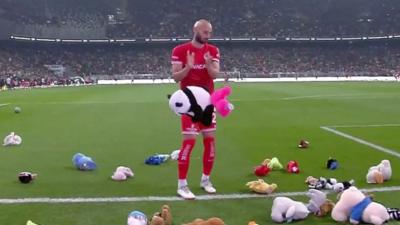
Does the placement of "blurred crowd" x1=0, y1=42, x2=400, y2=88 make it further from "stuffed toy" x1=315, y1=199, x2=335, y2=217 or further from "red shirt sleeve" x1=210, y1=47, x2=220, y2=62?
"stuffed toy" x1=315, y1=199, x2=335, y2=217

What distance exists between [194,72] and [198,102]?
50 centimetres

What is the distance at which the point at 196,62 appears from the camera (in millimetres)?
7551

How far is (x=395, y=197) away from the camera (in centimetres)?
721

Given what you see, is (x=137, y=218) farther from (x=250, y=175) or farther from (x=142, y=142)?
(x=142, y=142)

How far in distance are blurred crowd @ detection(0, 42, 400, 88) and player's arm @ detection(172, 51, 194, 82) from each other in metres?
73.9

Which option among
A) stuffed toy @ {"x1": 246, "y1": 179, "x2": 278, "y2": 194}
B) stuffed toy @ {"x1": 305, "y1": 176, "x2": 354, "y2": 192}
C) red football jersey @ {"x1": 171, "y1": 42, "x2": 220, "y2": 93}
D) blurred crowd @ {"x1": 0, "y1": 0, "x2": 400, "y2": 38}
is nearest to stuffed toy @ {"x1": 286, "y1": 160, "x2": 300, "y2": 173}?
stuffed toy @ {"x1": 305, "y1": 176, "x2": 354, "y2": 192}

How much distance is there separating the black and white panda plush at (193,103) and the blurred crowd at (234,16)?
85.1 meters

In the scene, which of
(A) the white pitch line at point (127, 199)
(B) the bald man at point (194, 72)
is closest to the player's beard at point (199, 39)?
(B) the bald man at point (194, 72)

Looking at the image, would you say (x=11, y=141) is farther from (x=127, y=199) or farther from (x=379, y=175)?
(x=379, y=175)

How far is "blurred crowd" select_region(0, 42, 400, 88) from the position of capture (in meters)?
85.2

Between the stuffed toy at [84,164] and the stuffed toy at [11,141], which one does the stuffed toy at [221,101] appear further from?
the stuffed toy at [11,141]

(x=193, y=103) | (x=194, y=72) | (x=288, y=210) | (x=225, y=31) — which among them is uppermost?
(x=225, y=31)

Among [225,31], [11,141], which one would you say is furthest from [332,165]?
[225,31]

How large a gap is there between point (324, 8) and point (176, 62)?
92464 millimetres
